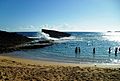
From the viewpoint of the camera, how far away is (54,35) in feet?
361

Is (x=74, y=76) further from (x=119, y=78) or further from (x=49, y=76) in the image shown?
(x=119, y=78)

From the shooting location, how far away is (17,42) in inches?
2281

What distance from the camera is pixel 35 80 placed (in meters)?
11.2

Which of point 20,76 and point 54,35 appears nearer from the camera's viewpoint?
point 20,76

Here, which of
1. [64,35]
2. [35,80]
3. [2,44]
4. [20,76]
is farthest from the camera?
[64,35]

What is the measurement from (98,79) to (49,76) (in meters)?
2.85

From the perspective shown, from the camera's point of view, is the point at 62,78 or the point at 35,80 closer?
the point at 35,80

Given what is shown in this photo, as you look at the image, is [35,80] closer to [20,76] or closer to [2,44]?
[20,76]

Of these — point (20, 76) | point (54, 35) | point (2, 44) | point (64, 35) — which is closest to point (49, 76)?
point (20, 76)

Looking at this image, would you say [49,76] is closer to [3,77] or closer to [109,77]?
[3,77]

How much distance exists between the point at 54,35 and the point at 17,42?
52826 millimetres

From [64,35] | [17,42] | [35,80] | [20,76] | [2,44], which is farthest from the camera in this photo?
[64,35]

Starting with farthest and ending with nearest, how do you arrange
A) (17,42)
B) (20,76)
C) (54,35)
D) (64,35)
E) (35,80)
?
(64,35)
(54,35)
(17,42)
(20,76)
(35,80)

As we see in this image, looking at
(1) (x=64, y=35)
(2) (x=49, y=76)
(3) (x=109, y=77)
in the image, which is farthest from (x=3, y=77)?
(1) (x=64, y=35)
